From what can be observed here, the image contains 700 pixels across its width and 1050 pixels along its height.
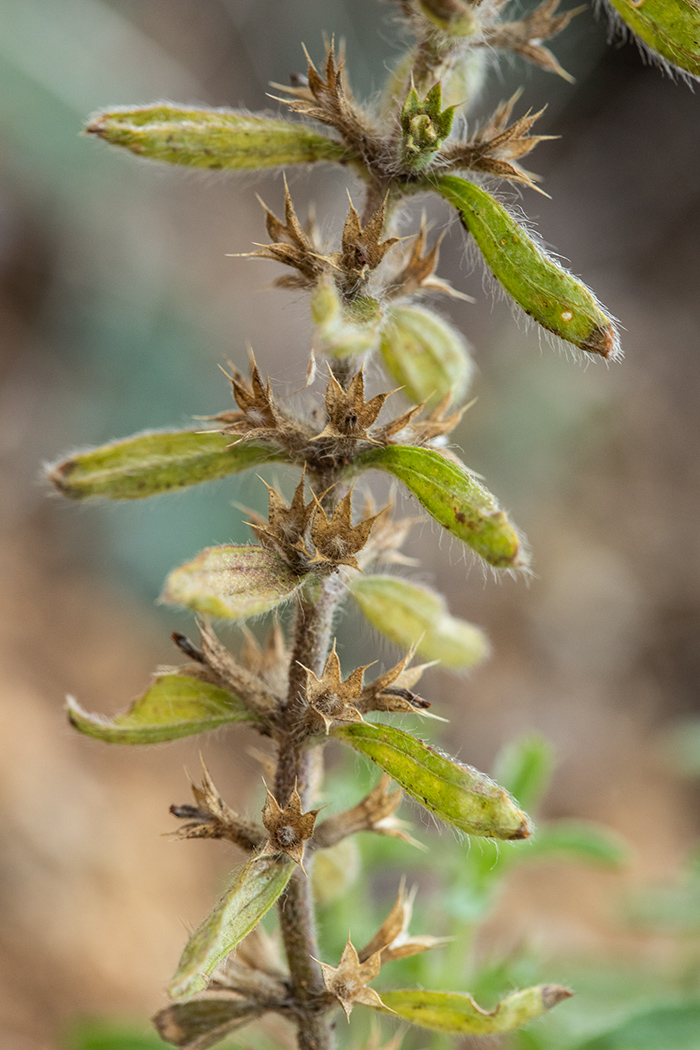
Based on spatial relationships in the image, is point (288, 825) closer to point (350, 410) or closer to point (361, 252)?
point (350, 410)

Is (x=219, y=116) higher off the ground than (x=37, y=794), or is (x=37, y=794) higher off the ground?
(x=219, y=116)

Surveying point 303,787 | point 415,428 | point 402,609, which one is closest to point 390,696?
point 303,787

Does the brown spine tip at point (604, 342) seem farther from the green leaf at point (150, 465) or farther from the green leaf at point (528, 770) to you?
the green leaf at point (528, 770)

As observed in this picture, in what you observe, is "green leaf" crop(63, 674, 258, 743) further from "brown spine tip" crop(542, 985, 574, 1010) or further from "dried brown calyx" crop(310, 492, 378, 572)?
"brown spine tip" crop(542, 985, 574, 1010)

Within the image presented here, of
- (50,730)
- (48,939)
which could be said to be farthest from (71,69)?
(48,939)

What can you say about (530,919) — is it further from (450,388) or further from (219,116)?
(219,116)

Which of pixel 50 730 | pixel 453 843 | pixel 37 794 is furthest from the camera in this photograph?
pixel 50 730

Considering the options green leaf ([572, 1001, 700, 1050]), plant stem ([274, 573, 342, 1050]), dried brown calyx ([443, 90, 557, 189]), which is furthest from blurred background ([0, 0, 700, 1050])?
dried brown calyx ([443, 90, 557, 189])
